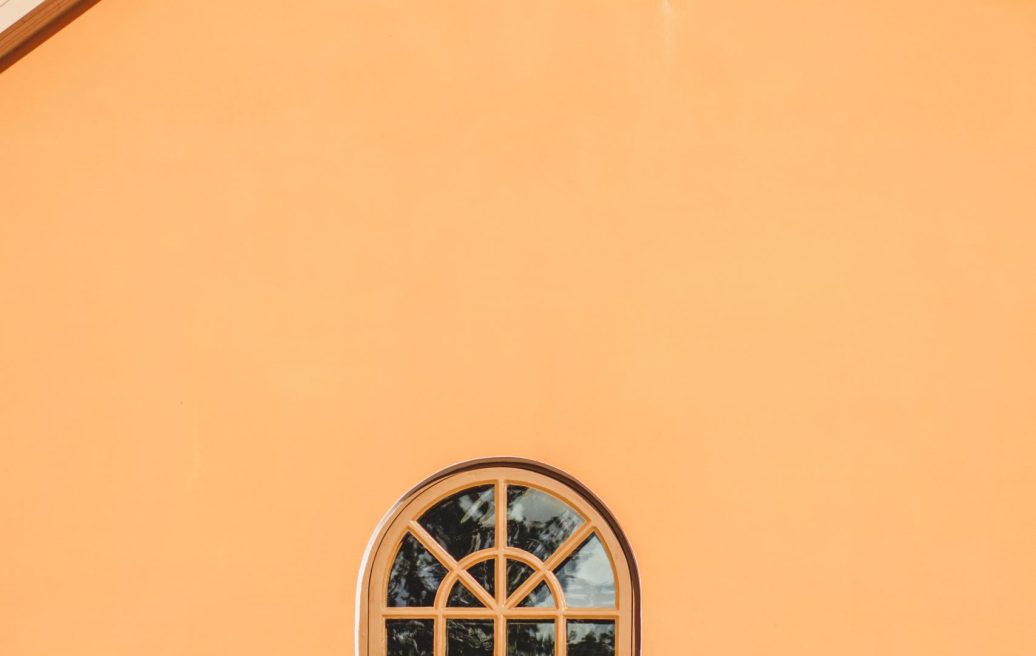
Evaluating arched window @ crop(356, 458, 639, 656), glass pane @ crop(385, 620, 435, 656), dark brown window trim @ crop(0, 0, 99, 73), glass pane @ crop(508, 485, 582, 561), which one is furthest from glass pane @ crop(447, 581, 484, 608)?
dark brown window trim @ crop(0, 0, 99, 73)

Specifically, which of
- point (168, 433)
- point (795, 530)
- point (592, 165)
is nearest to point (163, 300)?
point (168, 433)

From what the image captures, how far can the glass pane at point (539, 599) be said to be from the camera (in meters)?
4.28

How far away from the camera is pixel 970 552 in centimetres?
410

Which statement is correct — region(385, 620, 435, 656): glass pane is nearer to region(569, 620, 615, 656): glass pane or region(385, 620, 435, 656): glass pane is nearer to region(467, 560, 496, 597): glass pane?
region(467, 560, 496, 597): glass pane

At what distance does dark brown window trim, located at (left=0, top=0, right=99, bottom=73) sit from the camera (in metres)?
4.26

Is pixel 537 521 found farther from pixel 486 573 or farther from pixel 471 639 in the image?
pixel 471 639

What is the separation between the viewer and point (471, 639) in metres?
4.28

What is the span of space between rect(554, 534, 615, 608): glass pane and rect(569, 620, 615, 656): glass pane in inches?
3.0

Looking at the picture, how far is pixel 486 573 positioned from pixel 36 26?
307 cm

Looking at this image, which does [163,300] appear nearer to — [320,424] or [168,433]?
[168,433]

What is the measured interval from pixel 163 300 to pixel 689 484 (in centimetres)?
236

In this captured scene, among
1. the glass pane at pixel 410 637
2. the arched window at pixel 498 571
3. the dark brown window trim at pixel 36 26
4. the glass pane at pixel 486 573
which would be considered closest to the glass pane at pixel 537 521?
the arched window at pixel 498 571

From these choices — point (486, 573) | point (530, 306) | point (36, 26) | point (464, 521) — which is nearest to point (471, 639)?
point (486, 573)

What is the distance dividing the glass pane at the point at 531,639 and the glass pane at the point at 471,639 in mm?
95
